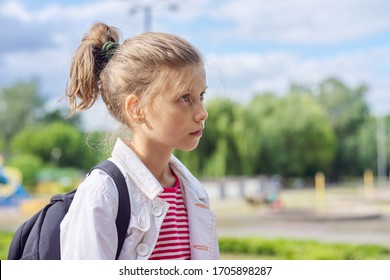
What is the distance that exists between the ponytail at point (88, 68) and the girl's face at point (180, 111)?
100mm

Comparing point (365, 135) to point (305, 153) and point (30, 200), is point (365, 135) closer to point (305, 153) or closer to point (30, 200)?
point (305, 153)

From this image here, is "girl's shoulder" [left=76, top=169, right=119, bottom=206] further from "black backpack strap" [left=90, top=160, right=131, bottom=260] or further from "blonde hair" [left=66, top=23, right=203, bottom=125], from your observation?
"blonde hair" [left=66, top=23, right=203, bottom=125]

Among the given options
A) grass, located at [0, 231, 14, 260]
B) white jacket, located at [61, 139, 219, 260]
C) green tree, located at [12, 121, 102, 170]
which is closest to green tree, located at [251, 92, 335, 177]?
green tree, located at [12, 121, 102, 170]

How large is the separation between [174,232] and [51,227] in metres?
0.18

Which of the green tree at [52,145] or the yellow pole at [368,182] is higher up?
the green tree at [52,145]

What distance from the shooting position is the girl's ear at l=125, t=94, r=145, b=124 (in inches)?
38.6

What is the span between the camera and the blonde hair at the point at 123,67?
3.18ft

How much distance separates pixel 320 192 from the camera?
9469mm

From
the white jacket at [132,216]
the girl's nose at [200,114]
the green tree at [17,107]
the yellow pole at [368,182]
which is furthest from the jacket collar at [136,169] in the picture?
the green tree at [17,107]

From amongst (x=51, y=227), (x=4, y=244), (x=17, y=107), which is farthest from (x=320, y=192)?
(x=51, y=227)

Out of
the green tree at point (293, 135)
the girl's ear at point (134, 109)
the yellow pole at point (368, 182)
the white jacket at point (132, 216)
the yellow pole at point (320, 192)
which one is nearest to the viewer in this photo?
the white jacket at point (132, 216)

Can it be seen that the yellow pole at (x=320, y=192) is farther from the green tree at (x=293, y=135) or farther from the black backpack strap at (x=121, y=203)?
the black backpack strap at (x=121, y=203)
